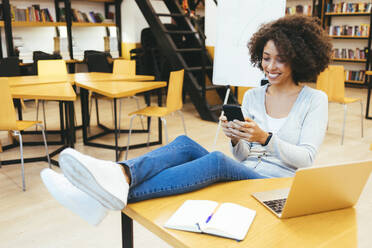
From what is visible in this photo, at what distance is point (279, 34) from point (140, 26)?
5.84 m

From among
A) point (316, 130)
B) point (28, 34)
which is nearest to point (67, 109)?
point (316, 130)

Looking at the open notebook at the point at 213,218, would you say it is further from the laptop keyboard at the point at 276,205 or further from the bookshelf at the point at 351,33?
the bookshelf at the point at 351,33

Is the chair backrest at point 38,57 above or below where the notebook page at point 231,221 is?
above

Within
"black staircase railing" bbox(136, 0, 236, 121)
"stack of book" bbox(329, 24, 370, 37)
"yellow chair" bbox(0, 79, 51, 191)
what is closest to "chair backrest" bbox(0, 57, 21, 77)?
"black staircase railing" bbox(136, 0, 236, 121)

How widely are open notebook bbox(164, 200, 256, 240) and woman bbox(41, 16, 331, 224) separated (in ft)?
0.41

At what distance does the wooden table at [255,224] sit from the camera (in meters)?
0.87

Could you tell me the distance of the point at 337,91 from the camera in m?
3.91

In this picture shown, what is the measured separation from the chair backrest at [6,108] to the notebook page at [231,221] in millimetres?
2100

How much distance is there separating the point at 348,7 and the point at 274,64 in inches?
282

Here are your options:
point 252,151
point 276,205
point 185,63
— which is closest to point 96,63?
point 185,63

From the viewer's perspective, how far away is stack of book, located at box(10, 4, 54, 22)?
215 inches

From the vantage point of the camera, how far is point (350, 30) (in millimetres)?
7602

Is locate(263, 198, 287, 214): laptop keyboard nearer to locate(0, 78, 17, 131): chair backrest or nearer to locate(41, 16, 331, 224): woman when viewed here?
locate(41, 16, 331, 224): woman

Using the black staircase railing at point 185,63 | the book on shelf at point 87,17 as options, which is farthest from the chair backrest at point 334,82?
the book on shelf at point 87,17
